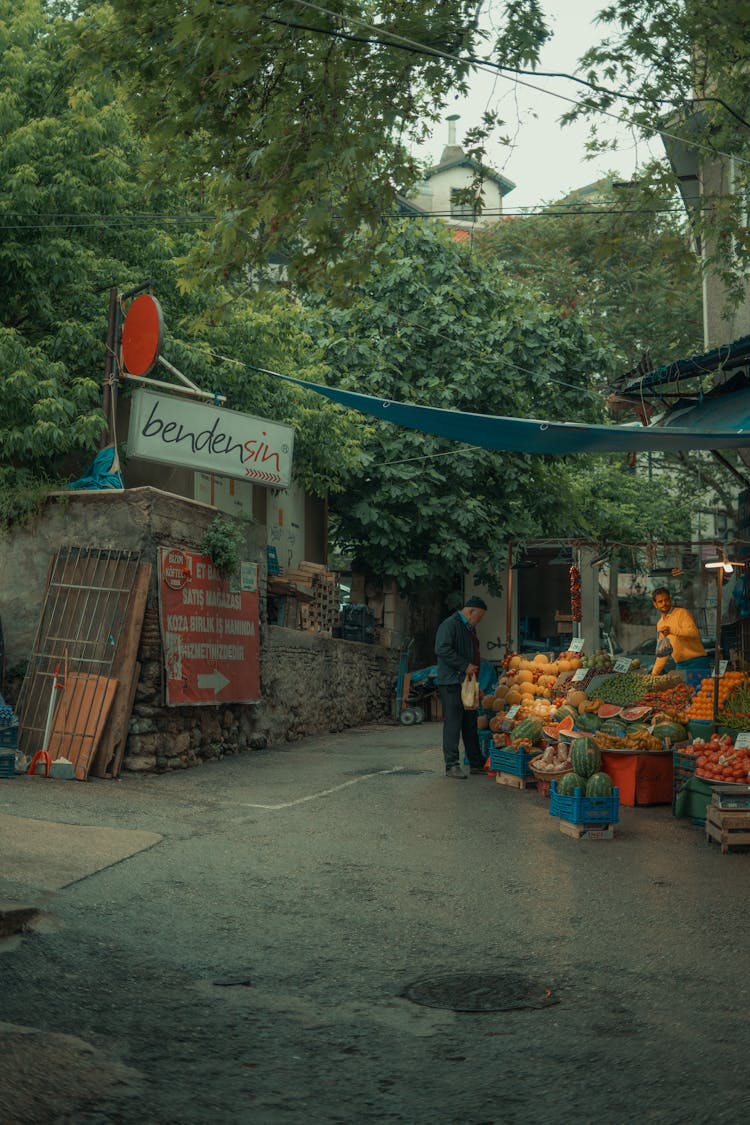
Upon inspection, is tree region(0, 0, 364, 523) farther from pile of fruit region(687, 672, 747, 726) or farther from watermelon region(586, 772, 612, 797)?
pile of fruit region(687, 672, 747, 726)

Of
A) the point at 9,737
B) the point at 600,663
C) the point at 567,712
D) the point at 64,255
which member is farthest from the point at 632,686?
the point at 64,255

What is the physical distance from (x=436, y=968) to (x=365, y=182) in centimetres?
590

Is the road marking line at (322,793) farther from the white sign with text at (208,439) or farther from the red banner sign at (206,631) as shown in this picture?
the white sign with text at (208,439)

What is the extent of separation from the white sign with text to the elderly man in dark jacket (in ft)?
9.78

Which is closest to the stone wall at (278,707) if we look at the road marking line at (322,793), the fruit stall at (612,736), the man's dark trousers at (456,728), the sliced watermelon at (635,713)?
the road marking line at (322,793)

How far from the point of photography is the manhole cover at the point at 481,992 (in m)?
5.32

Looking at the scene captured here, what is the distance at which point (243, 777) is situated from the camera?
552 inches

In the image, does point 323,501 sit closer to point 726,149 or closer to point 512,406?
point 512,406

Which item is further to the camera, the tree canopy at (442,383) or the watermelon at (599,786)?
the tree canopy at (442,383)

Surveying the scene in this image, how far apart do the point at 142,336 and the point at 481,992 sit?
1024 centimetres

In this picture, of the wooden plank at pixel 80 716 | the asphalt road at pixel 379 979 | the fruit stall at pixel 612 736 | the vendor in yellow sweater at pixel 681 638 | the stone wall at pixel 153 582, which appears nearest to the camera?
the asphalt road at pixel 379 979

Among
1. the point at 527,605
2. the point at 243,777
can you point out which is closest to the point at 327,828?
the point at 243,777

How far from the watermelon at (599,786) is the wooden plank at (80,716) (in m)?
5.45

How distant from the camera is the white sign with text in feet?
45.0
